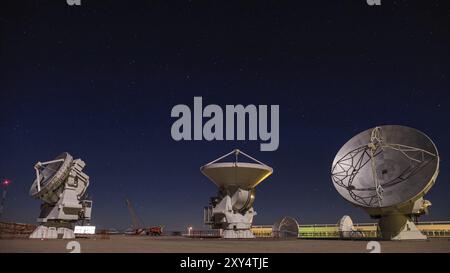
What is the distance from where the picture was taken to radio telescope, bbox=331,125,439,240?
3562cm

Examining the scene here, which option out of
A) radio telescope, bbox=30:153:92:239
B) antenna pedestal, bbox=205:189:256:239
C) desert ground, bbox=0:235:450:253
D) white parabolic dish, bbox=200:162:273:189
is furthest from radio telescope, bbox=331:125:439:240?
radio telescope, bbox=30:153:92:239

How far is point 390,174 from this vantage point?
3828 centimetres

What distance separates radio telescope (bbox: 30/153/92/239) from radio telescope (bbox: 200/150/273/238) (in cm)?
1802

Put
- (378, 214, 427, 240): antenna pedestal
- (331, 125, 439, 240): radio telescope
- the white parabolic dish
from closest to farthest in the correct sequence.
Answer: (331, 125, 439, 240): radio telescope
(378, 214, 427, 240): antenna pedestal
the white parabolic dish

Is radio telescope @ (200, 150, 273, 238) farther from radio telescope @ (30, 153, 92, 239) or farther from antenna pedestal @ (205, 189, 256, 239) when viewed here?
radio telescope @ (30, 153, 92, 239)

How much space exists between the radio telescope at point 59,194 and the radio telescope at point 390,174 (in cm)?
3007

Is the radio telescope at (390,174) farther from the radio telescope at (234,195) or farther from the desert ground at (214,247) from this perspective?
the radio telescope at (234,195)

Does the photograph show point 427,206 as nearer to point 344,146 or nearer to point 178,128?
point 344,146

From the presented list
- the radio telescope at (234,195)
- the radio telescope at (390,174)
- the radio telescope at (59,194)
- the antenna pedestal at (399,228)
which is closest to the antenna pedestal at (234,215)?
the radio telescope at (234,195)

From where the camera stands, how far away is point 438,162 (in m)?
34.6
